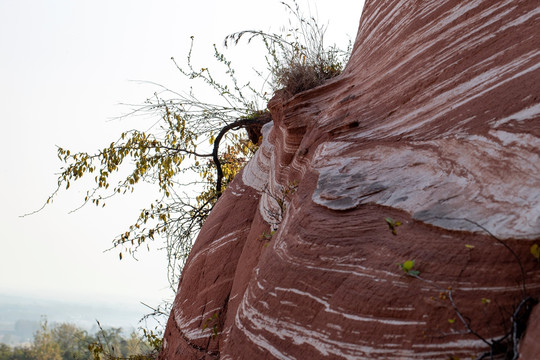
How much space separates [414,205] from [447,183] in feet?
0.52

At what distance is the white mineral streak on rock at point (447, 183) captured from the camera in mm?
2229

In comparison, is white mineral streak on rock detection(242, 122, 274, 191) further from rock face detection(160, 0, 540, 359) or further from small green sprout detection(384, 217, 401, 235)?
small green sprout detection(384, 217, 401, 235)

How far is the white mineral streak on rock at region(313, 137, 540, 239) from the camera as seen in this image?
87.7 inches

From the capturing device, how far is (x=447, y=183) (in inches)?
101

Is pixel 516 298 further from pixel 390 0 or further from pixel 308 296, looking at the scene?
pixel 390 0

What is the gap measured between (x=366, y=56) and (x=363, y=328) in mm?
2187

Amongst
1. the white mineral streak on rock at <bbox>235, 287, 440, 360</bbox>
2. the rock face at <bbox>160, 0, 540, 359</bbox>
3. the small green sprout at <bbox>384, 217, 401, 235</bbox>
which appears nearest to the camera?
the rock face at <bbox>160, 0, 540, 359</bbox>

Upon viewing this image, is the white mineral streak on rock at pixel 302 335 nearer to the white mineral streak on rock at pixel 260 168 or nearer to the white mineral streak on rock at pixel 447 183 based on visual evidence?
the white mineral streak on rock at pixel 447 183

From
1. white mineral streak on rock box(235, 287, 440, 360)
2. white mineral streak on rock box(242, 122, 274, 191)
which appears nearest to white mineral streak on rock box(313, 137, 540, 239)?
white mineral streak on rock box(235, 287, 440, 360)

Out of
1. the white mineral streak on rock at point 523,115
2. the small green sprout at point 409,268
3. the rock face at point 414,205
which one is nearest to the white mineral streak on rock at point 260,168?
the rock face at point 414,205

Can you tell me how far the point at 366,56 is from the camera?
4113 mm

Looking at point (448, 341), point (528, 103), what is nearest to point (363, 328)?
point (448, 341)

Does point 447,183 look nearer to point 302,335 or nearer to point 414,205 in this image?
point 414,205

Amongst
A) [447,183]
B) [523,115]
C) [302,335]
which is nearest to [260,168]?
[302,335]
